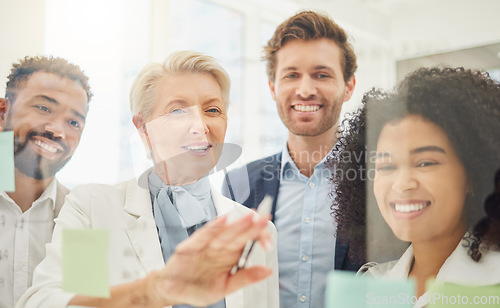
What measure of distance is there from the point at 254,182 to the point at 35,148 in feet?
1.98

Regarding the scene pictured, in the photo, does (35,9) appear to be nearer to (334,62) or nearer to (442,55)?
(334,62)

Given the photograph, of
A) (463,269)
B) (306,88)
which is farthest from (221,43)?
(463,269)

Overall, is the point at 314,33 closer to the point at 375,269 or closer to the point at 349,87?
the point at 349,87

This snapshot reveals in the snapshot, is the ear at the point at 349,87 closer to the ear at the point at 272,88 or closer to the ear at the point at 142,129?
the ear at the point at 272,88

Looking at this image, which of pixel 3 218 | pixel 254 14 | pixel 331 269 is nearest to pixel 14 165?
pixel 3 218

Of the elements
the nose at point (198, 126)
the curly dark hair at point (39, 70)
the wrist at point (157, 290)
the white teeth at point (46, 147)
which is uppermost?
the curly dark hair at point (39, 70)

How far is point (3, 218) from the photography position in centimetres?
110

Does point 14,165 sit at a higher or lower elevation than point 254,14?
lower

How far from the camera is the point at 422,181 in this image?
2.44 ft

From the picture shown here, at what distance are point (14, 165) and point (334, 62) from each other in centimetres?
87

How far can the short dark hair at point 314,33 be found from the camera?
0.86 meters

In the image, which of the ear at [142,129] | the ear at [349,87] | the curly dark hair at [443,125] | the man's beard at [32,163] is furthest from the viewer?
the man's beard at [32,163]

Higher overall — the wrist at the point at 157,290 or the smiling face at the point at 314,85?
the smiling face at the point at 314,85

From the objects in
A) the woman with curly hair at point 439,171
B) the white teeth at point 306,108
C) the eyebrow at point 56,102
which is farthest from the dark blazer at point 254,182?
the eyebrow at point 56,102
